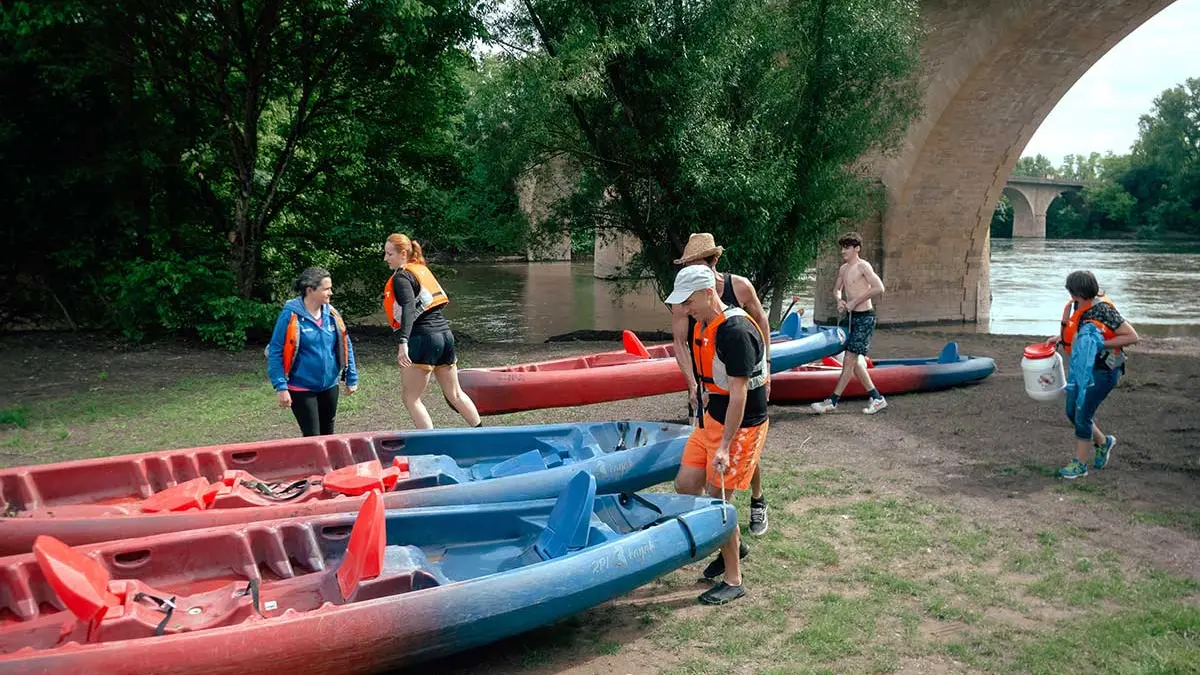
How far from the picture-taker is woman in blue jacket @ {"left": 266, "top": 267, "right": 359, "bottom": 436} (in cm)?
602

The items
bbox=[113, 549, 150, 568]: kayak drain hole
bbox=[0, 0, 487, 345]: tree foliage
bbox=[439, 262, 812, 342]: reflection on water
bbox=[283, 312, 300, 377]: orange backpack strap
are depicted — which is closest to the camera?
bbox=[113, 549, 150, 568]: kayak drain hole

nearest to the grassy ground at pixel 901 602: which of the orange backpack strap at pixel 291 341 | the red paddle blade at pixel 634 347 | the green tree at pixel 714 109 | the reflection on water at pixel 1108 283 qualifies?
the orange backpack strap at pixel 291 341

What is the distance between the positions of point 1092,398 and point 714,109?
937 centimetres

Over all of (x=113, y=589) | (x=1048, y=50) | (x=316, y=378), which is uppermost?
(x=1048, y=50)

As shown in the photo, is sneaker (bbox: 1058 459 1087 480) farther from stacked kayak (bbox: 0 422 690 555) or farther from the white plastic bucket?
stacked kayak (bbox: 0 422 690 555)

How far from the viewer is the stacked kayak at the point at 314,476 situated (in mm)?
4801

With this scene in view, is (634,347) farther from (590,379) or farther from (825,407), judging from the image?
(825,407)

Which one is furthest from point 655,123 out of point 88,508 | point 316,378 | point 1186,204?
point 1186,204

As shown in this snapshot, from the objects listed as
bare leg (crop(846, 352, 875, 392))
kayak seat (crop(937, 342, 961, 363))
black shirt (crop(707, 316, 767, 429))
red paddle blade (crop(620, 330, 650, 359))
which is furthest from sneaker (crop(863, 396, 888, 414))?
black shirt (crop(707, 316, 767, 429))

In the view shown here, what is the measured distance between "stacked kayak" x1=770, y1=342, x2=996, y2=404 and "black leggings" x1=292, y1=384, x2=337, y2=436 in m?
4.58

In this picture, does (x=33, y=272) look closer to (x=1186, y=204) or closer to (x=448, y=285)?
(x=448, y=285)

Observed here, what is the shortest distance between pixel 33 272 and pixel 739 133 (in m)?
11.2

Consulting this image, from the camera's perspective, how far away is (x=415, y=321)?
22.9 feet

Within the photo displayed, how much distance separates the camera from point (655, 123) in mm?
14633
